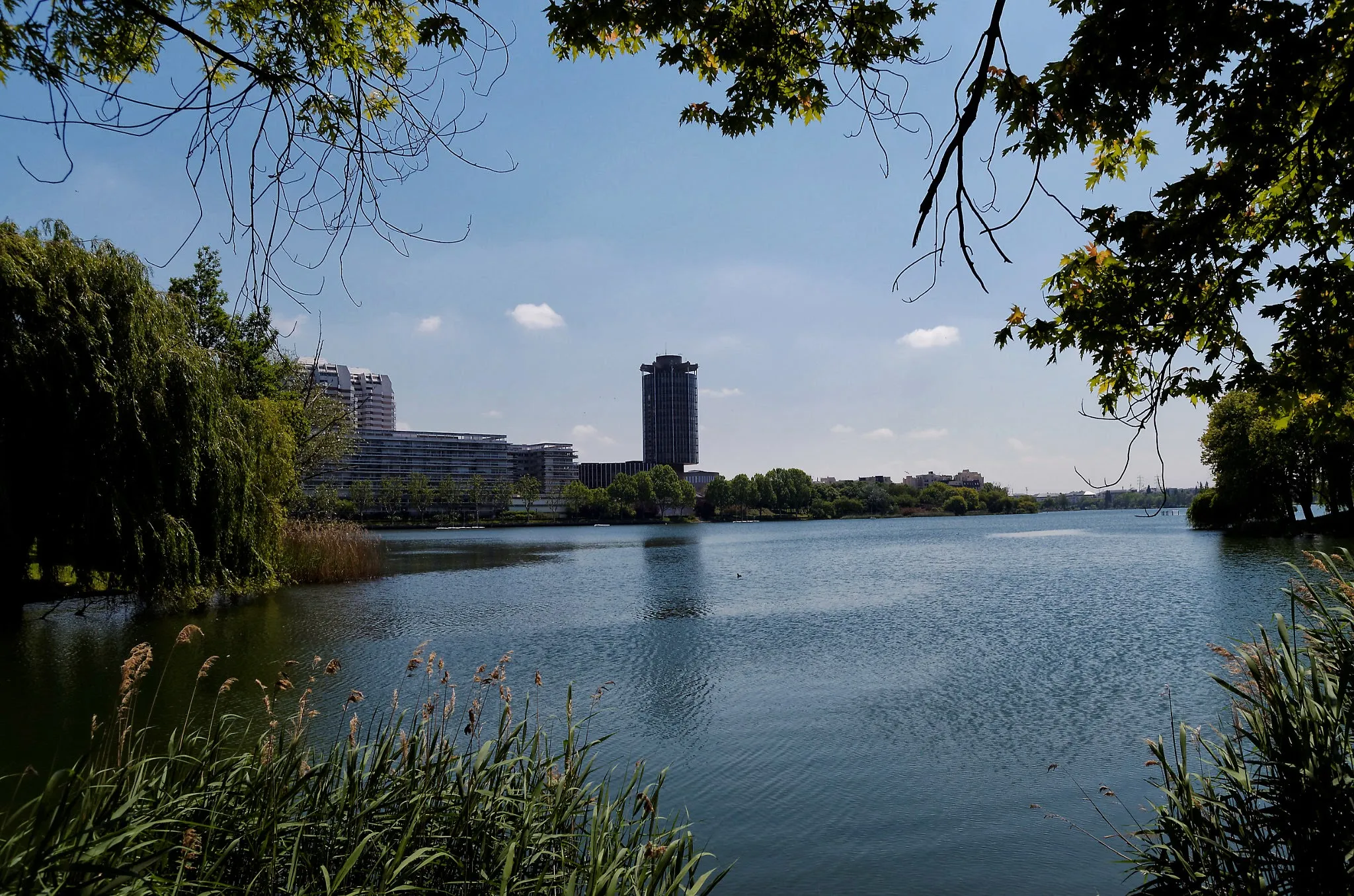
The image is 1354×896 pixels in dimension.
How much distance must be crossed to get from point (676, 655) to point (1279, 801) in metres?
12.3

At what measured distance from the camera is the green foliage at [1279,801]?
411cm

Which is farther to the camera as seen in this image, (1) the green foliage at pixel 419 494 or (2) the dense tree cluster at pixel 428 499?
(1) the green foliage at pixel 419 494

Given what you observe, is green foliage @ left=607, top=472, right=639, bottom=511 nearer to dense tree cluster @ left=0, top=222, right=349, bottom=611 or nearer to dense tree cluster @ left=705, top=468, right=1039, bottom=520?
dense tree cluster @ left=705, top=468, right=1039, bottom=520

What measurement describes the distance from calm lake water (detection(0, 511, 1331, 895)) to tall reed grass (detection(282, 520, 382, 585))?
126 centimetres

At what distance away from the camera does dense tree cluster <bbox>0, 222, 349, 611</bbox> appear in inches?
604

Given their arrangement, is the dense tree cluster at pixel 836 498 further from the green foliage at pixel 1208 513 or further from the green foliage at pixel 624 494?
the green foliage at pixel 1208 513

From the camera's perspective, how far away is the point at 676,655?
16.1 m

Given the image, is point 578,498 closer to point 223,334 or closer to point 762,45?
point 223,334

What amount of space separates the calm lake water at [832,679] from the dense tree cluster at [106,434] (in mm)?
1587

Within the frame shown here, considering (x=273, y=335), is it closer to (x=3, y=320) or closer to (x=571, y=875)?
(x=571, y=875)

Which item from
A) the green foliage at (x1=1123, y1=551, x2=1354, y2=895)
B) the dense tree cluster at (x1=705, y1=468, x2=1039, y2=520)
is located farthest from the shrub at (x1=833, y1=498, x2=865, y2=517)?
the green foliage at (x1=1123, y1=551, x2=1354, y2=895)

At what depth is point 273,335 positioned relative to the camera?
13.0 ft

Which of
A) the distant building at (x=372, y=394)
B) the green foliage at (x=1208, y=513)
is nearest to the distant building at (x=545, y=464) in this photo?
the distant building at (x=372, y=394)

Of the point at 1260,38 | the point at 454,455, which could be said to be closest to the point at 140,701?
the point at 1260,38
